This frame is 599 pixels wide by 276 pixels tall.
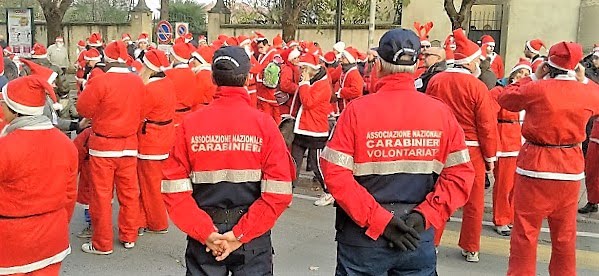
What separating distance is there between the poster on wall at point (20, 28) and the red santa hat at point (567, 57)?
16592mm

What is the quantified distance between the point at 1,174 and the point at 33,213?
0.31 metres

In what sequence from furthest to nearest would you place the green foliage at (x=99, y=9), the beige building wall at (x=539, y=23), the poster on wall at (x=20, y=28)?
the green foliage at (x=99, y=9) < the beige building wall at (x=539, y=23) < the poster on wall at (x=20, y=28)

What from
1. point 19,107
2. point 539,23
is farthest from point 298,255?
point 539,23

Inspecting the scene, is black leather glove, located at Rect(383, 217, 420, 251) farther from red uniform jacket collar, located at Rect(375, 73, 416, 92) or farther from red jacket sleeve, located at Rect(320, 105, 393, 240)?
red uniform jacket collar, located at Rect(375, 73, 416, 92)

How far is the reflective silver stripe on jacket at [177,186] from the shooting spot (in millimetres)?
3580

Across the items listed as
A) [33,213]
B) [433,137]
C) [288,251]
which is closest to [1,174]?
[33,213]

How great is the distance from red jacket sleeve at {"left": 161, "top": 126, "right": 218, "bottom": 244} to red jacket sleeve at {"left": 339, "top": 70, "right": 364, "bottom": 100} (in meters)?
6.19

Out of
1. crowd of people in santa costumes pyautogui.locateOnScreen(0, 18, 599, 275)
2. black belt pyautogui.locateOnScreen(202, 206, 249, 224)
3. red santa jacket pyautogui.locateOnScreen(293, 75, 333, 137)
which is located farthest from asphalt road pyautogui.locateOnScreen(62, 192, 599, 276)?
black belt pyautogui.locateOnScreen(202, 206, 249, 224)

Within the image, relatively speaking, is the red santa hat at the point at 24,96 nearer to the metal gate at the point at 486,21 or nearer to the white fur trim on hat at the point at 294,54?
the white fur trim on hat at the point at 294,54

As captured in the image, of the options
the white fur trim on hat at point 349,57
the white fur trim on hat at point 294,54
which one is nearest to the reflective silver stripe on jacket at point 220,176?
the white fur trim on hat at point 349,57

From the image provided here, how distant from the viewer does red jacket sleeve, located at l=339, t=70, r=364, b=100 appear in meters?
9.65

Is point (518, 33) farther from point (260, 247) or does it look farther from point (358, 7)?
point (260, 247)

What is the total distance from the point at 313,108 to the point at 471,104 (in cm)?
283

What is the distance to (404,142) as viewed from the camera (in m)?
3.53
